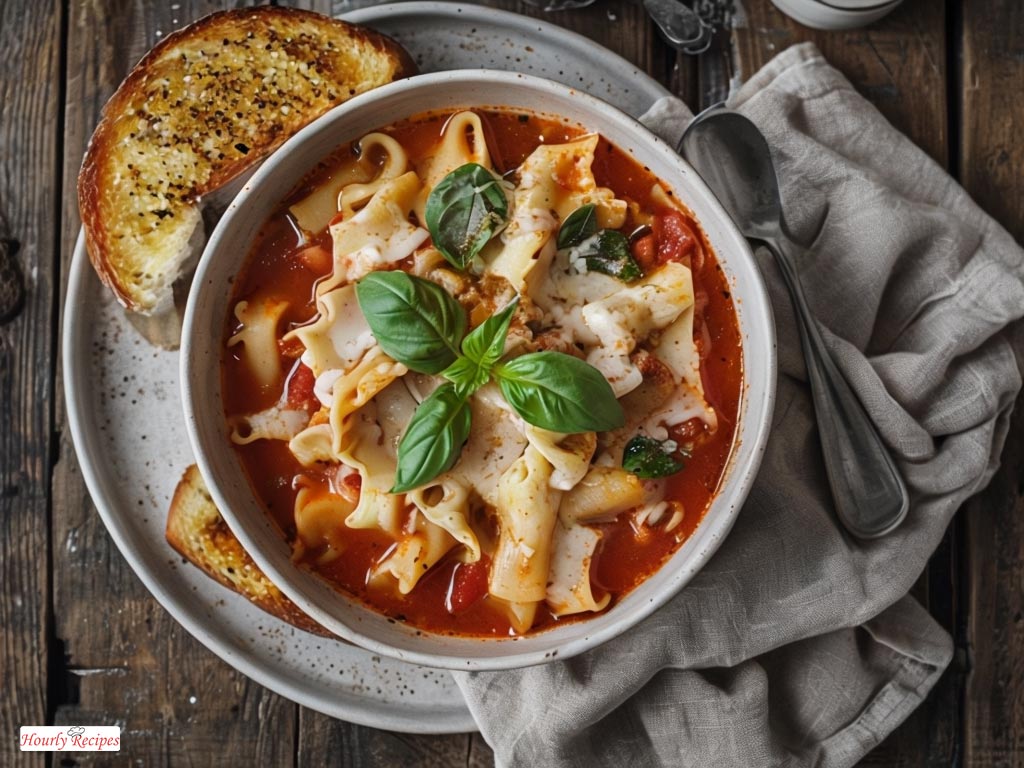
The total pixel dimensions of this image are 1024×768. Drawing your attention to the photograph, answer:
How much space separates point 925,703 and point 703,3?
309 centimetres

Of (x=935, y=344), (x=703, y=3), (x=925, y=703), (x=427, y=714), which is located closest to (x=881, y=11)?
(x=703, y=3)

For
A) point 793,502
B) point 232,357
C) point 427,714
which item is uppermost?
point 232,357

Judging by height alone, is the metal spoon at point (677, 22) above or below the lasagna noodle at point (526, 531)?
above

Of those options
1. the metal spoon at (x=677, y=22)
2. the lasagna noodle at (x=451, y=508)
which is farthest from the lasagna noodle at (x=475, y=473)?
the metal spoon at (x=677, y=22)

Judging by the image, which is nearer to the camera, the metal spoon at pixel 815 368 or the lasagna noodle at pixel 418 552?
the lasagna noodle at pixel 418 552

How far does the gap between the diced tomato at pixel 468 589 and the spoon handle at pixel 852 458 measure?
1399 millimetres

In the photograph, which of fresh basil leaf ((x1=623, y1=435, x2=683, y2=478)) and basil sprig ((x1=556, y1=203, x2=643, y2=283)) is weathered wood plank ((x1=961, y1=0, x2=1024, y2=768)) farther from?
basil sprig ((x1=556, y1=203, x2=643, y2=283))

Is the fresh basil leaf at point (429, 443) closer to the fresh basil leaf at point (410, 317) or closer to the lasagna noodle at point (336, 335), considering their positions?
the fresh basil leaf at point (410, 317)

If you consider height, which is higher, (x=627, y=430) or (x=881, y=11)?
(x=881, y=11)

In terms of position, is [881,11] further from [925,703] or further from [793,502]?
[925,703]

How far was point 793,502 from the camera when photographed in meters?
3.74

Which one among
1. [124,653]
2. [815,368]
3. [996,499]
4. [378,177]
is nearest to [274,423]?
[378,177]

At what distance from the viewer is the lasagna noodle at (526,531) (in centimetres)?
335

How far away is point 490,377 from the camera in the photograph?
3219mm
